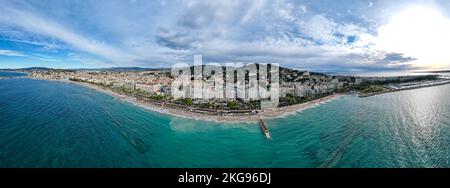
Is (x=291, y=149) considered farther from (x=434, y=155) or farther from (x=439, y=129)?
(x=439, y=129)

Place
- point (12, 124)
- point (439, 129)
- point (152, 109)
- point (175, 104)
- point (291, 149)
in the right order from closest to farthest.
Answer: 1. point (291, 149)
2. point (12, 124)
3. point (439, 129)
4. point (152, 109)
5. point (175, 104)

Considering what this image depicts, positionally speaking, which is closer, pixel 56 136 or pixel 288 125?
pixel 56 136

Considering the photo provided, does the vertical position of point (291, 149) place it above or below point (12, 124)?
below

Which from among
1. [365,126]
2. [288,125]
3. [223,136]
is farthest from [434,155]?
[223,136]

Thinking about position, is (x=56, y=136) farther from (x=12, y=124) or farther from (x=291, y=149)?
(x=291, y=149)
